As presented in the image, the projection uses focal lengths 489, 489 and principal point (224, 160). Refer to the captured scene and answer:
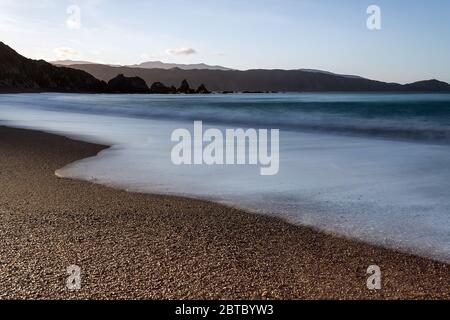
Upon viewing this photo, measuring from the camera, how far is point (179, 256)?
406cm

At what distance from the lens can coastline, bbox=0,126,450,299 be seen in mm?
3422

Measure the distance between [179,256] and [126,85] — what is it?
150 m

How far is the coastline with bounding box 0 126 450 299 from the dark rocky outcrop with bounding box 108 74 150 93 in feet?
477

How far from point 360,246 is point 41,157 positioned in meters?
7.18
